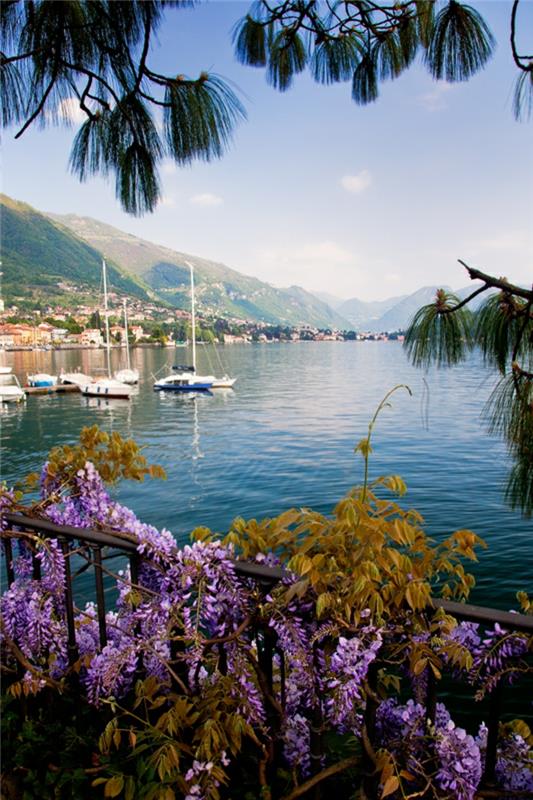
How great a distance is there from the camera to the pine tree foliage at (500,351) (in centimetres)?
279

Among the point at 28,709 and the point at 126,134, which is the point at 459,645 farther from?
the point at 126,134

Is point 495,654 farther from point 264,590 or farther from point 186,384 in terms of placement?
point 186,384

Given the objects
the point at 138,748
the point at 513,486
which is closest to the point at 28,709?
the point at 138,748

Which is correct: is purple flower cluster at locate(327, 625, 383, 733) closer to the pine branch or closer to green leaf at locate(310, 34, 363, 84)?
the pine branch

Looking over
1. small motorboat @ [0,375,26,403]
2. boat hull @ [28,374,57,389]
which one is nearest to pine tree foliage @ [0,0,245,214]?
small motorboat @ [0,375,26,403]

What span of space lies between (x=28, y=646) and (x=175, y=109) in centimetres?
253

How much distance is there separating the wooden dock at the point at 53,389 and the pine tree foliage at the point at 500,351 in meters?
44.5

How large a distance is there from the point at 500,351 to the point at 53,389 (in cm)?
4503

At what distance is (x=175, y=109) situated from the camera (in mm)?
2625

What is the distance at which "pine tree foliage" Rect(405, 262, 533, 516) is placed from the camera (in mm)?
2795

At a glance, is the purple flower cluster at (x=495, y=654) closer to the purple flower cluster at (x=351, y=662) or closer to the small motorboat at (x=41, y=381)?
the purple flower cluster at (x=351, y=662)

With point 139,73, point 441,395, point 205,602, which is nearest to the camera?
point 205,602

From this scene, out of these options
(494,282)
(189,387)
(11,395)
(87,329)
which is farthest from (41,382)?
(87,329)

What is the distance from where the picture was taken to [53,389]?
43.8 m
